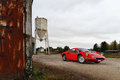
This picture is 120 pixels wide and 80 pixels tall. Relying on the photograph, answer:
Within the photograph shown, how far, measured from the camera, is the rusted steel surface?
2.80 m

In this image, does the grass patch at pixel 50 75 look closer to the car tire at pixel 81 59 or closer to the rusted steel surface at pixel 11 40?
the rusted steel surface at pixel 11 40

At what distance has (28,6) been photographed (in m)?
3.03

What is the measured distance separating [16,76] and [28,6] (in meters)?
1.90

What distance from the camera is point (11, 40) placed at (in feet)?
9.27

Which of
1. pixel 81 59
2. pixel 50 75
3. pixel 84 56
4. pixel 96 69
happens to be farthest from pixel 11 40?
pixel 81 59

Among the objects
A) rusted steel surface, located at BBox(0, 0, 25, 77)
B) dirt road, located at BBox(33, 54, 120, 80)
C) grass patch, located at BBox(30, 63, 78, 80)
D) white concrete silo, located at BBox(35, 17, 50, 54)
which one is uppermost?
white concrete silo, located at BBox(35, 17, 50, 54)

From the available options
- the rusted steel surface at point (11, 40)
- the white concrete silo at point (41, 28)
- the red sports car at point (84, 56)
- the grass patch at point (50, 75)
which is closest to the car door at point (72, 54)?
the red sports car at point (84, 56)

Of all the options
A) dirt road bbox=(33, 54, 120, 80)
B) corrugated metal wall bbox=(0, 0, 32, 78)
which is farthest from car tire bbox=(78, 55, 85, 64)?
corrugated metal wall bbox=(0, 0, 32, 78)

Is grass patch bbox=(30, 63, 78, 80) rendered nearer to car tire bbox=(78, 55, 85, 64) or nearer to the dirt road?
the dirt road

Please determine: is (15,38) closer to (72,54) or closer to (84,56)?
(84,56)

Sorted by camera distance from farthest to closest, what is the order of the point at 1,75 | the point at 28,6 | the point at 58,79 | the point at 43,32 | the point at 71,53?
the point at 43,32 → the point at 71,53 → the point at 58,79 → the point at 28,6 → the point at 1,75

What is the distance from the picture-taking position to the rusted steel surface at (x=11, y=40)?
2.80 metres

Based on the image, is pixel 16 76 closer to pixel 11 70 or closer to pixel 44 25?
pixel 11 70

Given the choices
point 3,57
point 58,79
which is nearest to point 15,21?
point 3,57
